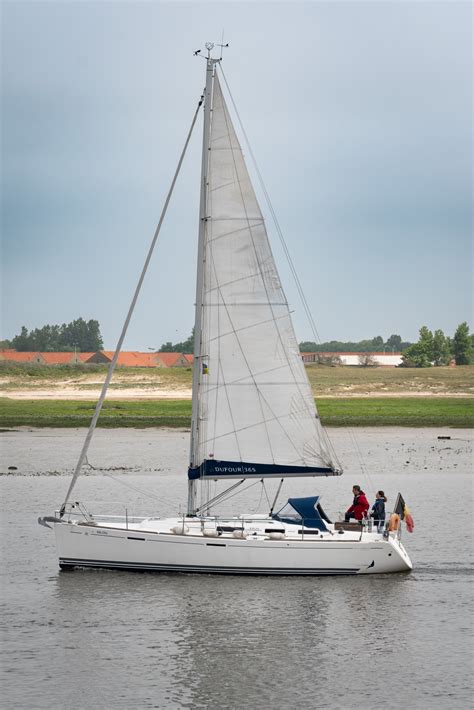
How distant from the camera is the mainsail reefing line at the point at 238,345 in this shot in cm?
3756

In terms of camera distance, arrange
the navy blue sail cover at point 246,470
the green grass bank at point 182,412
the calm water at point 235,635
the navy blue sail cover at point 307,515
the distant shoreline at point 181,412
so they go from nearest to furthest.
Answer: the calm water at point 235,635 < the navy blue sail cover at point 307,515 < the navy blue sail cover at point 246,470 < the distant shoreline at point 181,412 < the green grass bank at point 182,412

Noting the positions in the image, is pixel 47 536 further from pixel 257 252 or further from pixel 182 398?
pixel 182 398

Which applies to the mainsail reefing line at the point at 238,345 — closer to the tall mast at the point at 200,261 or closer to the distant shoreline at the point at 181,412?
the tall mast at the point at 200,261

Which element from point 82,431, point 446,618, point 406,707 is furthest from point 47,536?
point 82,431

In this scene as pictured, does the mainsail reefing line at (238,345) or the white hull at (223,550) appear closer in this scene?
the white hull at (223,550)

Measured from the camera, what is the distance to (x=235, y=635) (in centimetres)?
3123

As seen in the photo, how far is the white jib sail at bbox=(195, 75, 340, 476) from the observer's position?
37.6 metres

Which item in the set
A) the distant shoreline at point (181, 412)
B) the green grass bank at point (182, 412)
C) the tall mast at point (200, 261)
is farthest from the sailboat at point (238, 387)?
the green grass bank at point (182, 412)

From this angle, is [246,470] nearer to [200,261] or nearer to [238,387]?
[238,387]

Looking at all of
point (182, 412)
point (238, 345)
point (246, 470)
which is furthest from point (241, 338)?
point (182, 412)

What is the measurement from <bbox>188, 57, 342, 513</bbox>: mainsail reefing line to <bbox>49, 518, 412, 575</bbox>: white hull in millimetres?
1776

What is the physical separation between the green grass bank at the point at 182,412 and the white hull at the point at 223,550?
60425 millimetres

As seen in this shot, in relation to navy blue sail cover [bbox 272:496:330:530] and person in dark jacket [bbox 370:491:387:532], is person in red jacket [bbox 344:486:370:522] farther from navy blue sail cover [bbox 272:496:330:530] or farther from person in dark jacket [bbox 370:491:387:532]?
navy blue sail cover [bbox 272:496:330:530]

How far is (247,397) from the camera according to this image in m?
37.9
